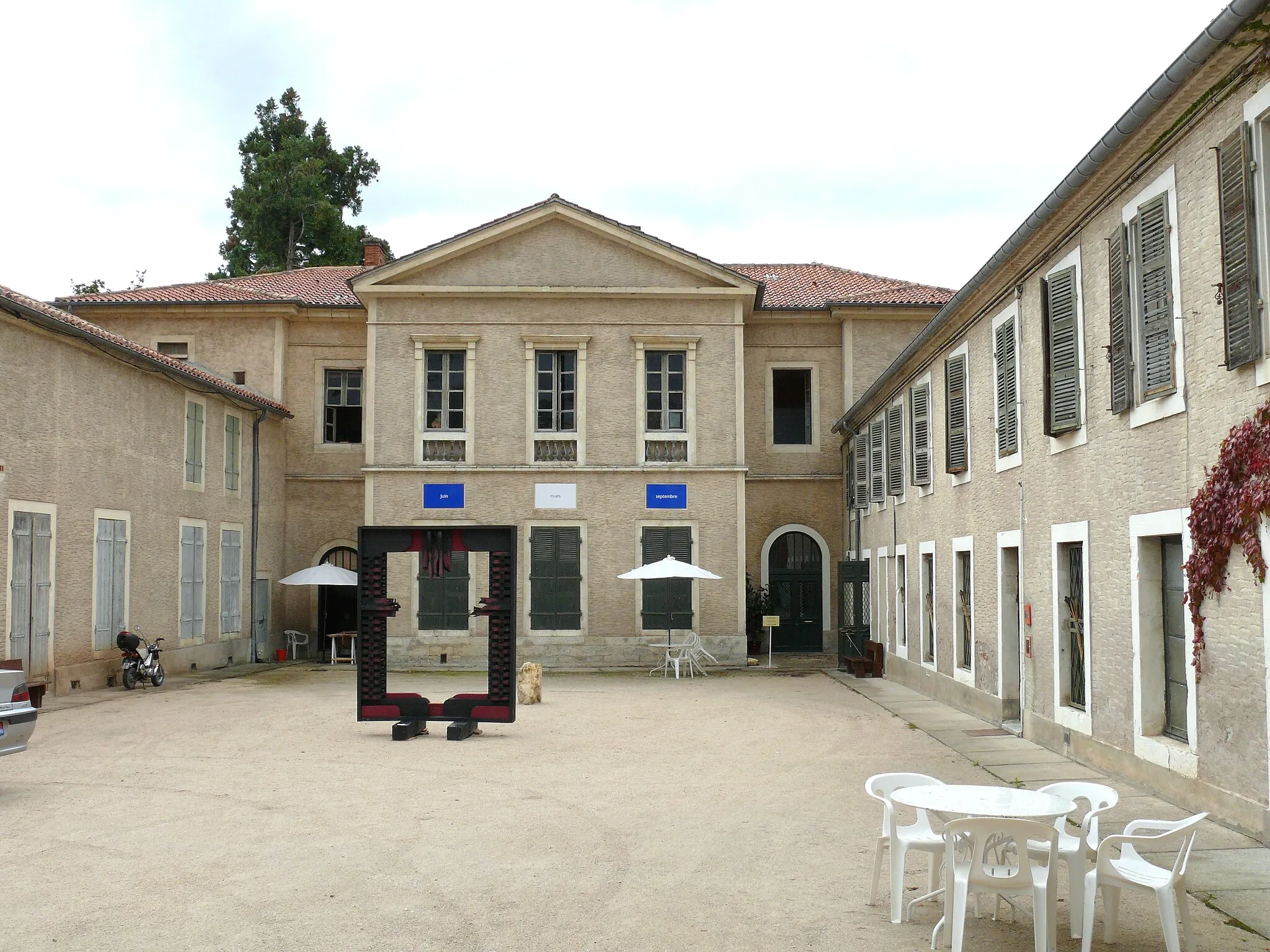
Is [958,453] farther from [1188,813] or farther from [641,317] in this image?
[641,317]

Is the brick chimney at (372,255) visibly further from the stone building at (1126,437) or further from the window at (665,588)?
the stone building at (1126,437)

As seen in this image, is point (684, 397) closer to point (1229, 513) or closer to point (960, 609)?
point (960, 609)

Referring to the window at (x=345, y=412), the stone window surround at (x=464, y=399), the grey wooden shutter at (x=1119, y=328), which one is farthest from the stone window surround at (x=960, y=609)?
the window at (x=345, y=412)

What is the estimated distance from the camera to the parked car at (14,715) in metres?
9.63

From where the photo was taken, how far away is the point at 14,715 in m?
9.70

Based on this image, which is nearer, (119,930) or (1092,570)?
(119,930)

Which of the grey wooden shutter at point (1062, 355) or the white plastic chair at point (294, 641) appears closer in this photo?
the grey wooden shutter at point (1062, 355)

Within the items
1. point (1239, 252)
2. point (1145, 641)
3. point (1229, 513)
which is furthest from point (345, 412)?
point (1239, 252)

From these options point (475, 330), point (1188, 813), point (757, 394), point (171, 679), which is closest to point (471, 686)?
point (171, 679)

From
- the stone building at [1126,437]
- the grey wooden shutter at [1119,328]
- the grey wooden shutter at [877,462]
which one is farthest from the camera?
the grey wooden shutter at [877,462]

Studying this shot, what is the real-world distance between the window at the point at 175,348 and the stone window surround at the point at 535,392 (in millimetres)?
8750

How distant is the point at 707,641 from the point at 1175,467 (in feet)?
54.0

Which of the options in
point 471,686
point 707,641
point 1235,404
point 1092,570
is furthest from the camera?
point 707,641

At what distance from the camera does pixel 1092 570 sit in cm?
1125
